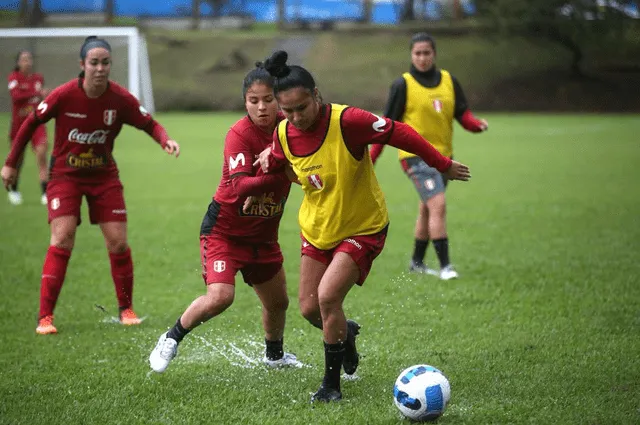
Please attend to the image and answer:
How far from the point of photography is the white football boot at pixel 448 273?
8266 mm

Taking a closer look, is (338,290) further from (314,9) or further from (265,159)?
(314,9)

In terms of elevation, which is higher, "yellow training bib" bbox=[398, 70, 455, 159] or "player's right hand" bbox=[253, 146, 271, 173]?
"player's right hand" bbox=[253, 146, 271, 173]

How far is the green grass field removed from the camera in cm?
483

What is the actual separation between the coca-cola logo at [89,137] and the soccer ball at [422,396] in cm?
334

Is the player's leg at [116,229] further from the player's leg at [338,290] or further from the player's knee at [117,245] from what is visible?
the player's leg at [338,290]

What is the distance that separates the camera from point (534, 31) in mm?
35062

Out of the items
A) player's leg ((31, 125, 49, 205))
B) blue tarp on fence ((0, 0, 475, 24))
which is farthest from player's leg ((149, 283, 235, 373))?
blue tarp on fence ((0, 0, 475, 24))

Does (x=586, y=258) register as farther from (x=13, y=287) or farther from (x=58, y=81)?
(x=58, y=81)

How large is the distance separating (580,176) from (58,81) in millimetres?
11814

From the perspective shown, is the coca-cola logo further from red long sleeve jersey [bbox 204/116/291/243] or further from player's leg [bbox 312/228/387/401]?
player's leg [bbox 312/228/387/401]

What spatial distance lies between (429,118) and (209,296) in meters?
3.86

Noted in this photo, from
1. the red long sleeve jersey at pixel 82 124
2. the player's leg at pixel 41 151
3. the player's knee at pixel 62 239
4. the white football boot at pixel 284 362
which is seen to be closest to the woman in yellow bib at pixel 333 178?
the white football boot at pixel 284 362

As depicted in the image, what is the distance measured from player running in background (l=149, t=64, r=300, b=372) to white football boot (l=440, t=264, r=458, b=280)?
3008 millimetres

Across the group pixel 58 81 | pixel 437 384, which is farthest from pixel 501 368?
pixel 58 81
